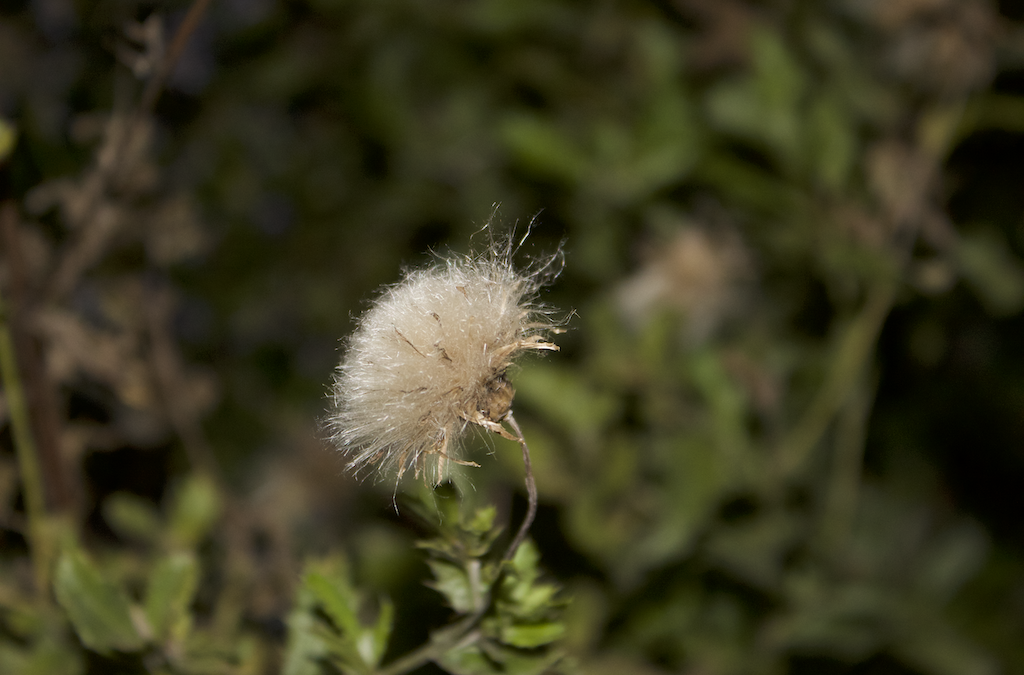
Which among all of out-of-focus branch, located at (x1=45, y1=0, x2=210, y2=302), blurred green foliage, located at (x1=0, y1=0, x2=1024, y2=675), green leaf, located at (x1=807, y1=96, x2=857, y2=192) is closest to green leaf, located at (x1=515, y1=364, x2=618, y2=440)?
blurred green foliage, located at (x1=0, y1=0, x2=1024, y2=675)

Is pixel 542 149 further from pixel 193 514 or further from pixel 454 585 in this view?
pixel 454 585

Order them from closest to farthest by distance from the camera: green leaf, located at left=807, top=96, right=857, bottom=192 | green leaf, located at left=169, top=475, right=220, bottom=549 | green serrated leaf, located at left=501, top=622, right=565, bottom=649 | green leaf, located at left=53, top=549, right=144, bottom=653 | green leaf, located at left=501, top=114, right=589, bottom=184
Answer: green serrated leaf, located at left=501, top=622, right=565, bottom=649 → green leaf, located at left=53, top=549, right=144, bottom=653 → green leaf, located at left=169, top=475, right=220, bottom=549 → green leaf, located at left=807, top=96, right=857, bottom=192 → green leaf, located at left=501, top=114, right=589, bottom=184

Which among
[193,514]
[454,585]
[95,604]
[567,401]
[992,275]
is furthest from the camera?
[992,275]

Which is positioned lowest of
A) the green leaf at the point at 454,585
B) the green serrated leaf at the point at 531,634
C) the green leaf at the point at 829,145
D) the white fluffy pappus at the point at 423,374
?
the green serrated leaf at the point at 531,634

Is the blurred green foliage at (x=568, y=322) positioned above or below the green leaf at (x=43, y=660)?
above

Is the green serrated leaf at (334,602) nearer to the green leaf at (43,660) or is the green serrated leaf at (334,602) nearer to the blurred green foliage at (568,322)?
the blurred green foliage at (568,322)

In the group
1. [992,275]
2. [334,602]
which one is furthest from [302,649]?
[992,275]

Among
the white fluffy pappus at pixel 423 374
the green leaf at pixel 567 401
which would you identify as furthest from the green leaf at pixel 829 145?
the white fluffy pappus at pixel 423 374

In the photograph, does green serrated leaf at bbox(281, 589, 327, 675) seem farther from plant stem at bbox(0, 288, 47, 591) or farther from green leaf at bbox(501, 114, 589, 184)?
green leaf at bbox(501, 114, 589, 184)
